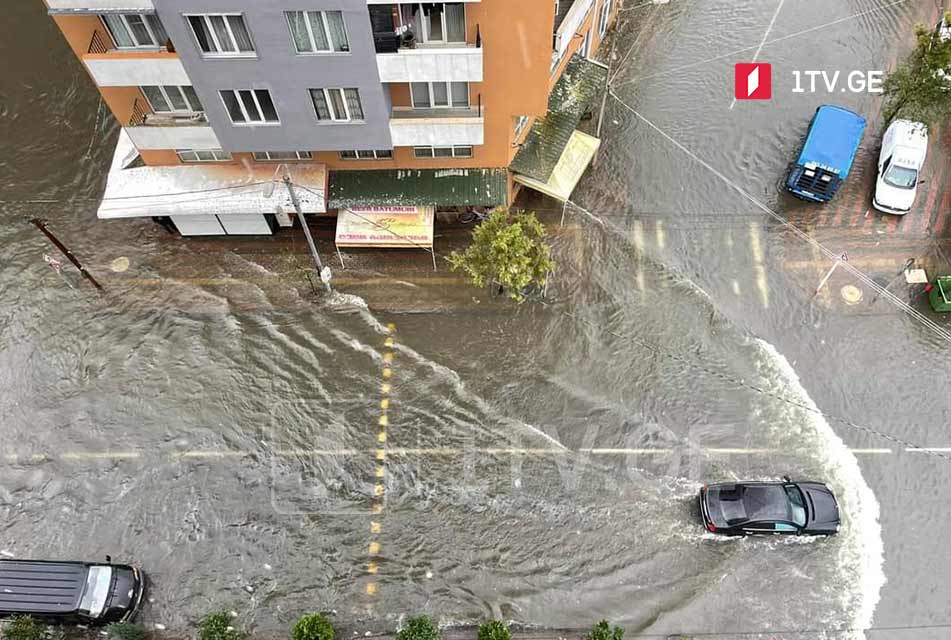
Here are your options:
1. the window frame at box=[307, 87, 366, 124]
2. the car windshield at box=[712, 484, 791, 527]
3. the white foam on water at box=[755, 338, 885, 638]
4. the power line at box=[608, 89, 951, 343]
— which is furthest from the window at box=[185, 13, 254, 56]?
the white foam on water at box=[755, 338, 885, 638]

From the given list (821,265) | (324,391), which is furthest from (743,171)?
(324,391)

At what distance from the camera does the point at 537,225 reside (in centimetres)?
2997

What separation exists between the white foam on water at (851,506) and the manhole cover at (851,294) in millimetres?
4775

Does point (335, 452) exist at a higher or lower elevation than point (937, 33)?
lower

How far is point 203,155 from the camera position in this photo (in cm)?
3161

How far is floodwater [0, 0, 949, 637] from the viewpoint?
2703 centimetres

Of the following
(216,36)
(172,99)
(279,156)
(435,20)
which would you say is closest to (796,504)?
(435,20)

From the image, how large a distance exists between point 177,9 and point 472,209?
602 inches

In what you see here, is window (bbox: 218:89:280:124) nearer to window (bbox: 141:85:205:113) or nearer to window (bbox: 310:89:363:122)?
window (bbox: 141:85:205:113)

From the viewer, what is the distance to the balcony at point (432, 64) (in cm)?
2522

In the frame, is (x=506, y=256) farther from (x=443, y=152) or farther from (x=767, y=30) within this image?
(x=767, y=30)

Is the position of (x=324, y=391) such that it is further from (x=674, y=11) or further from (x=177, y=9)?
(x=674, y=11)

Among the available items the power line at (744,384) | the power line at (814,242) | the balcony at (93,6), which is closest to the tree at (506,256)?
the power line at (744,384)

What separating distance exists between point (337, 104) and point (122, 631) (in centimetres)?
2152
